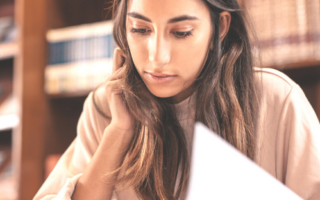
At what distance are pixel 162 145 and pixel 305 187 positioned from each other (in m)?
0.37

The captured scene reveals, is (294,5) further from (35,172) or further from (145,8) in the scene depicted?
(35,172)

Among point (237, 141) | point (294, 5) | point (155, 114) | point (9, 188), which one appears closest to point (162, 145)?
point (155, 114)

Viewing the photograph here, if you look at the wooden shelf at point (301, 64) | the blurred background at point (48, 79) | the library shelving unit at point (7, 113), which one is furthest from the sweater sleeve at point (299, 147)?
the library shelving unit at point (7, 113)

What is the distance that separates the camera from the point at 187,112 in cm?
96

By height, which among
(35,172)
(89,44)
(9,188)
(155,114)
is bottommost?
(9,188)

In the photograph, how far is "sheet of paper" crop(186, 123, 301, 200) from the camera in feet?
1.72

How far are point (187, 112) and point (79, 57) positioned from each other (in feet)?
2.85

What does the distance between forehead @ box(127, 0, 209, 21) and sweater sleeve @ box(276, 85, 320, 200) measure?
1.15ft

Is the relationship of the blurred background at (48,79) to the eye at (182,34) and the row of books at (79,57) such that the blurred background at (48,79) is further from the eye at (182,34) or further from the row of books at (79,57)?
the eye at (182,34)

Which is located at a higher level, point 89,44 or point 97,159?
point 89,44

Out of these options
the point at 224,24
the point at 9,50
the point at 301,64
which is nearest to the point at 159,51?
the point at 224,24

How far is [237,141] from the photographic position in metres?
0.86

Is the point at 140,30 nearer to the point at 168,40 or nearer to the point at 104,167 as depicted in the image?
the point at 168,40

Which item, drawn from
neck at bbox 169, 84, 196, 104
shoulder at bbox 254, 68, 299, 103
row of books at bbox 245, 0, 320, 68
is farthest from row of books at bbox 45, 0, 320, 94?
neck at bbox 169, 84, 196, 104
